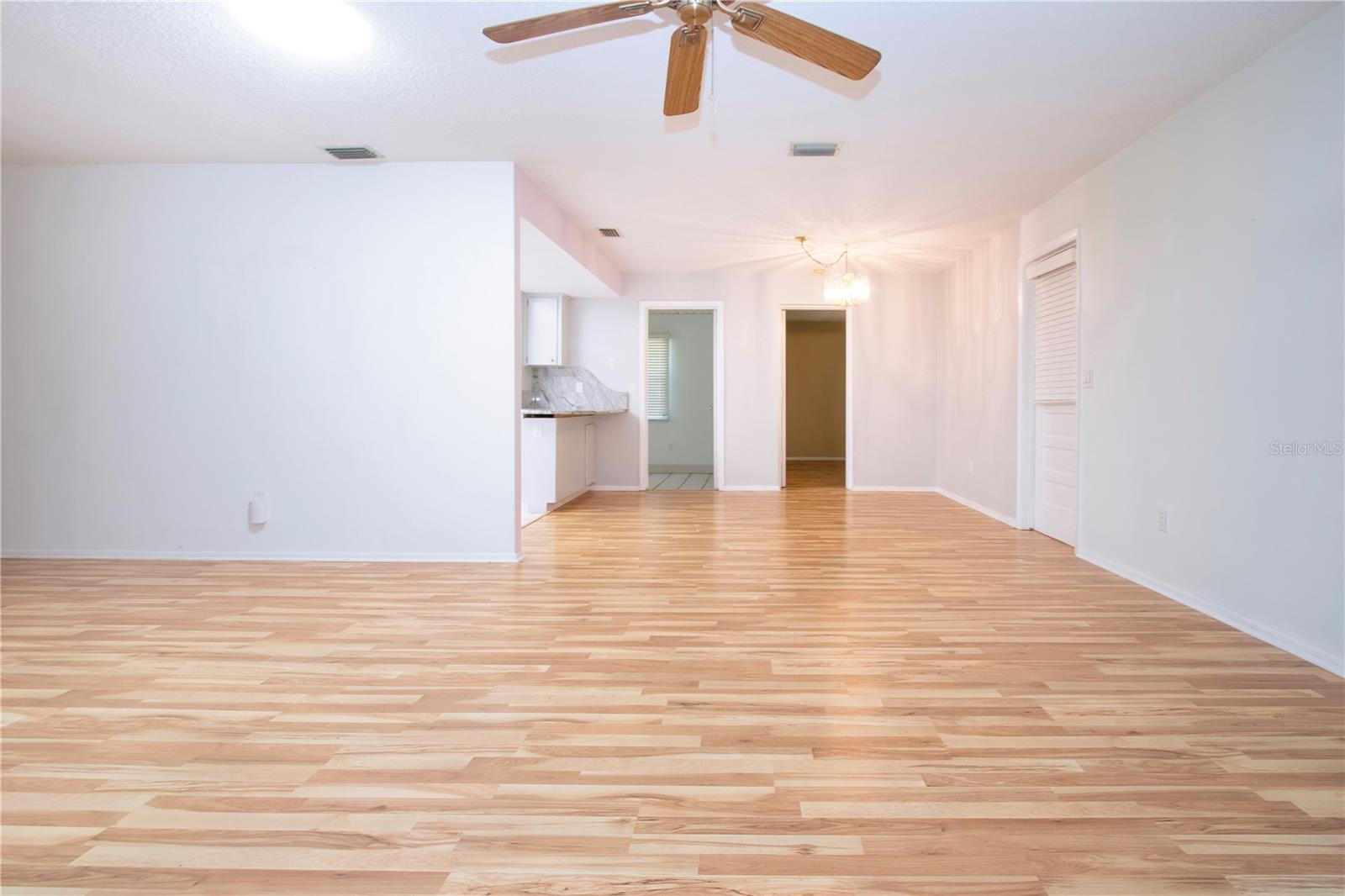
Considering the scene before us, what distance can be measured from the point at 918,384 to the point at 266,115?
6.59 metres

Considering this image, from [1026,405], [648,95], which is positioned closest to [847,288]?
[1026,405]

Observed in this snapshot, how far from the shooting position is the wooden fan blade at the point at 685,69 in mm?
2271

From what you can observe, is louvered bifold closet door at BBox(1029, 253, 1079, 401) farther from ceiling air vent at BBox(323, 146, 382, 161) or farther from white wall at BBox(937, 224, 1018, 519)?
ceiling air vent at BBox(323, 146, 382, 161)

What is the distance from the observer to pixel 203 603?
3516 mm

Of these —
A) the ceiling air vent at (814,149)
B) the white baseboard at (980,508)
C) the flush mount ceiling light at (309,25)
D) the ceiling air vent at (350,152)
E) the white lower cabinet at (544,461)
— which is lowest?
the white baseboard at (980,508)

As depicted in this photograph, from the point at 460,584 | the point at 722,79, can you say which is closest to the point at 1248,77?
the point at 722,79

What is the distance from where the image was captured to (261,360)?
4.50 meters

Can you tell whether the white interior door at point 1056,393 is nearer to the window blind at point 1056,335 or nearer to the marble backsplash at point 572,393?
the window blind at point 1056,335

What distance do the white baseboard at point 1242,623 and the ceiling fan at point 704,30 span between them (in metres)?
2.64

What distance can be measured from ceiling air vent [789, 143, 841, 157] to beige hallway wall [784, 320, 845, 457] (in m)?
8.44

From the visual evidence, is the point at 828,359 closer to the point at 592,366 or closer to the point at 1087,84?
the point at 592,366

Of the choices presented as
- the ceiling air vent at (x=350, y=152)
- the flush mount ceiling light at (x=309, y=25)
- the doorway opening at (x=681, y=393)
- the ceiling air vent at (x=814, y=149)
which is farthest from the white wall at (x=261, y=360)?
the doorway opening at (x=681, y=393)

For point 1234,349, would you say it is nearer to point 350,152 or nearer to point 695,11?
point 695,11

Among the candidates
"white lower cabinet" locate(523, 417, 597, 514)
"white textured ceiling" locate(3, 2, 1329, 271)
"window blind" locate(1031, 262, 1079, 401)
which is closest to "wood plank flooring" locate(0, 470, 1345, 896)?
"window blind" locate(1031, 262, 1079, 401)
